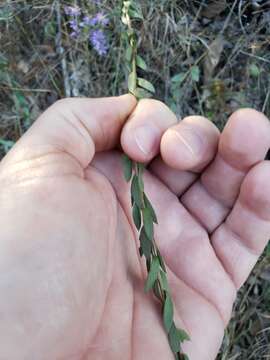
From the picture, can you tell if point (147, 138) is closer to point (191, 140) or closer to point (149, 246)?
point (191, 140)

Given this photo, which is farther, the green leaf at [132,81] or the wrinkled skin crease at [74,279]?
the green leaf at [132,81]

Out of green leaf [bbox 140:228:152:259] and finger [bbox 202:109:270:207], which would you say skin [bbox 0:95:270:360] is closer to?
finger [bbox 202:109:270:207]

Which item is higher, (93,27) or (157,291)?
(93,27)

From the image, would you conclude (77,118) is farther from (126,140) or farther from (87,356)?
(87,356)

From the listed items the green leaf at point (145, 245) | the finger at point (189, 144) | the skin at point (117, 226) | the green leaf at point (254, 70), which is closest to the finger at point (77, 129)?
the skin at point (117, 226)

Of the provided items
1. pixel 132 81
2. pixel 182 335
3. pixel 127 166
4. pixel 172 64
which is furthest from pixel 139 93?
pixel 172 64

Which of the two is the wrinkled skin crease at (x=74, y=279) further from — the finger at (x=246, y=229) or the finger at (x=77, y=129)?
the finger at (x=246, y=229)

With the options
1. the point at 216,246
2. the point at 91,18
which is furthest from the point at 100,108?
the point at 91,18
